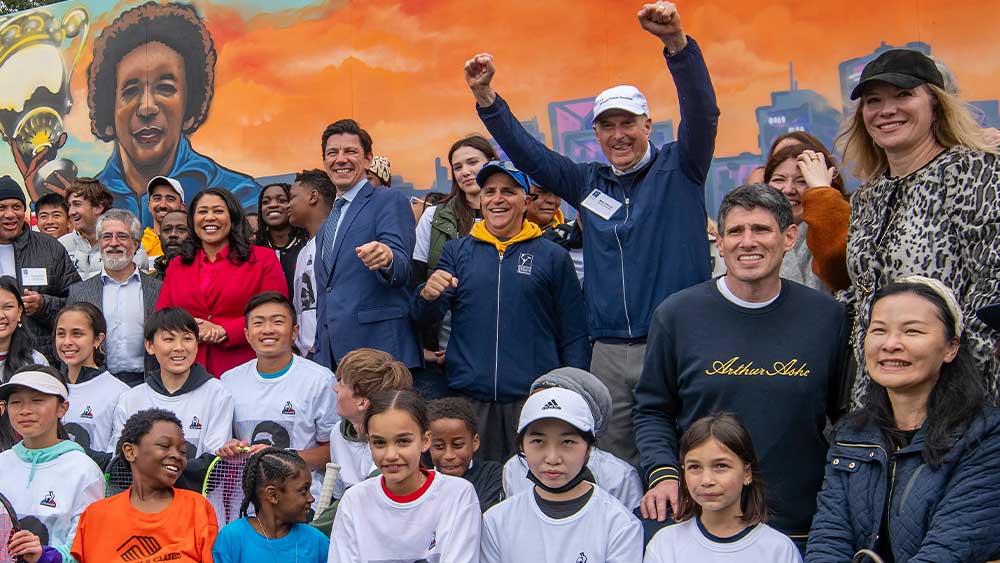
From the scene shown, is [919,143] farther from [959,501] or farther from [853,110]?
[959,501]

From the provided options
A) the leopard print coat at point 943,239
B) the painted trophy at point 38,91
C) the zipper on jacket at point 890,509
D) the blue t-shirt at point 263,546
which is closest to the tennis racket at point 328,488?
the blue t-shirt at point 263,546

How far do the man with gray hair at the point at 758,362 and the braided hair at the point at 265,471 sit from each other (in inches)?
A: 59.9

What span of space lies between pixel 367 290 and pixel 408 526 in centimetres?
175

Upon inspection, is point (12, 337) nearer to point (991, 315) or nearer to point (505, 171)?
point (505, 171)

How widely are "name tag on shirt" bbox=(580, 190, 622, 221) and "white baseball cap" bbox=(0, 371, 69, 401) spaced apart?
2.73 m

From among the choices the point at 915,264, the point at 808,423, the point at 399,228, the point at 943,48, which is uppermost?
the point at 943,48

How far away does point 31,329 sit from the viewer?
20.8ft

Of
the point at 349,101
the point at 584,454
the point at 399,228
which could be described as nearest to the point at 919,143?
the point at 584,454

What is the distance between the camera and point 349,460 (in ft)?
15.6

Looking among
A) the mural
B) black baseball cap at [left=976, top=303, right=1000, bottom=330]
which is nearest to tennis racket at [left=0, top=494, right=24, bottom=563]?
black baseball cap at [left=976, top=303, right=1000, bottom=330]

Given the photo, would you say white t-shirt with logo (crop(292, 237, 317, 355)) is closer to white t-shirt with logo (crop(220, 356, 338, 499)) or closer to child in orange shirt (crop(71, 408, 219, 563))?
white t-shirt with logo (crop(220, 356, 338, 499))

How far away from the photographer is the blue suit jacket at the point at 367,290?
5289 mm

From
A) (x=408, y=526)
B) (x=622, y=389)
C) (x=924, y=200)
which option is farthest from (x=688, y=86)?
(x=408, y=526)

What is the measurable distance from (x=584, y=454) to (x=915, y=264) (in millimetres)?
1380
